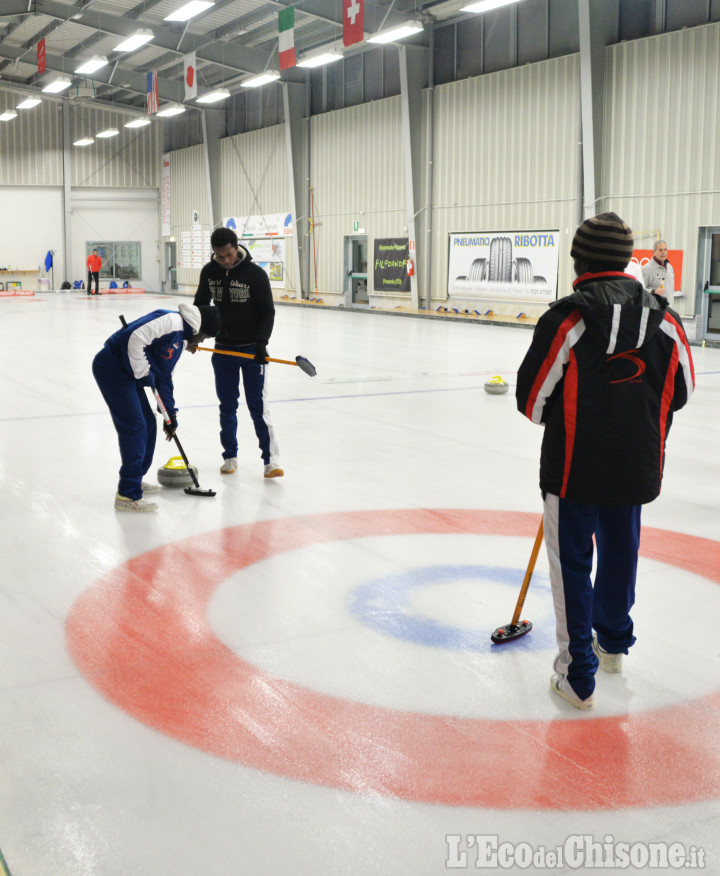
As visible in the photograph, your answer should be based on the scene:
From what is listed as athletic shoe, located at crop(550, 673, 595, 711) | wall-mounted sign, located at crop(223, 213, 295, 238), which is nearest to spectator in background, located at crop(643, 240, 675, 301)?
athletic shoe, located at crop(550, 673, 595, 711)

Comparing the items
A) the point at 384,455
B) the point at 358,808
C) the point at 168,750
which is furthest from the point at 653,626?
the point at 384,455

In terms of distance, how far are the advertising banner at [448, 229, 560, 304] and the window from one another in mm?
21555

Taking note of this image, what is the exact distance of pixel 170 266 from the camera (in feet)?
140

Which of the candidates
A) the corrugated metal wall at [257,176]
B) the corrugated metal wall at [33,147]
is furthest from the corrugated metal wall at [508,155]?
the corrugated metal wall at [33,147]

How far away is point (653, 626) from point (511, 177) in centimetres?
2086

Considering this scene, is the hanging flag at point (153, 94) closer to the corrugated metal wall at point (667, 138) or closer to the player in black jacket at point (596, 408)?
the corrugated metal wall at point (667, 138)

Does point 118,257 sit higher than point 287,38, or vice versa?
point 287,38

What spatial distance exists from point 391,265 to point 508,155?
5649mm

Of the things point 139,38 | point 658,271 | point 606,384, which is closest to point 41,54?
point 139,38

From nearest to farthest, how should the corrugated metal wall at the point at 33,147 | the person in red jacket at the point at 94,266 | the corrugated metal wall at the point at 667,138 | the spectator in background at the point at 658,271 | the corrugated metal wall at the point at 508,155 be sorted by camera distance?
the spectator in background at the point at 658,271 < the corrugated metal wall at the point at 667,138 < the corrugated metal wall at the point at 508,155 < the person in red jacket at the point at 94,266 < the corrugated metal wall at the point at 33,147

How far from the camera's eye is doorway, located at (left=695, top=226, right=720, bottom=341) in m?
18.9

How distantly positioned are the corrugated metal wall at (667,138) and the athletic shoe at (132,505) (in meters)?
15.9

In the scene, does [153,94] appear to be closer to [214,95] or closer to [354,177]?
[214,95]

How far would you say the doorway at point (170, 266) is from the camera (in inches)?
1663
